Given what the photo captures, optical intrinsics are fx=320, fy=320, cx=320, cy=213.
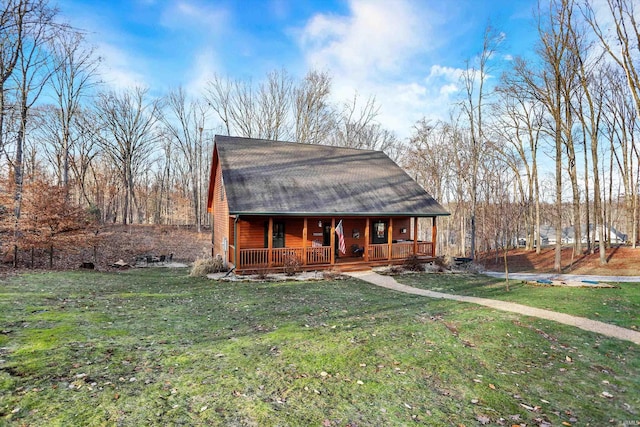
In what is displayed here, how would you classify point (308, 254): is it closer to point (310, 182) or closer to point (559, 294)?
point (310, 182)

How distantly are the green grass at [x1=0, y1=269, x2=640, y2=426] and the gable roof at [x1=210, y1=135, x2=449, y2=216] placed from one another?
7.10 meters

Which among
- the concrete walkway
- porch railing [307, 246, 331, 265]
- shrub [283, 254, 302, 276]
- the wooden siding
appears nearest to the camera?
the concrete walkway

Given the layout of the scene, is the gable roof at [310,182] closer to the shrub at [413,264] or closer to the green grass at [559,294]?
the shrub at [413,264]

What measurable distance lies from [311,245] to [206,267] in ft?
Result: 17.4

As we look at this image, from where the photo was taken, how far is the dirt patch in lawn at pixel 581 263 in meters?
17.8

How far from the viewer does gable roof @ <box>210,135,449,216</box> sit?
15117mm

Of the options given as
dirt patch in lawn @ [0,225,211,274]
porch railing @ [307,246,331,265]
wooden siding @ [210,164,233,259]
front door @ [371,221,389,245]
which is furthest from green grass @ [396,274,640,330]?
dirt patch in lawn @ [0,225,211,274]

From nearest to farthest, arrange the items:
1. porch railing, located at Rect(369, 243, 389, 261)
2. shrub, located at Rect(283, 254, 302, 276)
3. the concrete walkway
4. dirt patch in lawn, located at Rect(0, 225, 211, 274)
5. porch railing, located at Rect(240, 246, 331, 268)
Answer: the concrete walkway, shrub, located at Rect(283, 254, 302, 276), porch railing, located at Rect(240, 246, 331, 268), dirt patch in lawn, located at Rect(0, 225, 211, 274), porch railing, located at Rect(369, 243, 389, 261)

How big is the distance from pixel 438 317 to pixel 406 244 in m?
9.90

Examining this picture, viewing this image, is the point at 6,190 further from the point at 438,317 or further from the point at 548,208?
the point at 548,208

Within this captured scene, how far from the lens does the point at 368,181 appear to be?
19.3 metres

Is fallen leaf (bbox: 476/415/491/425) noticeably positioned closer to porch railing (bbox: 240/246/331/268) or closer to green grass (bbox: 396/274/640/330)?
green grass (bbox: 396/274/640/330)

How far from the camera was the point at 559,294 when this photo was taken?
1150 centimetres

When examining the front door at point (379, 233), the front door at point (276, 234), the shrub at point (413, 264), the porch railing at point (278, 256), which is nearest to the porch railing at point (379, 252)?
the shrub at point (413, 264)
